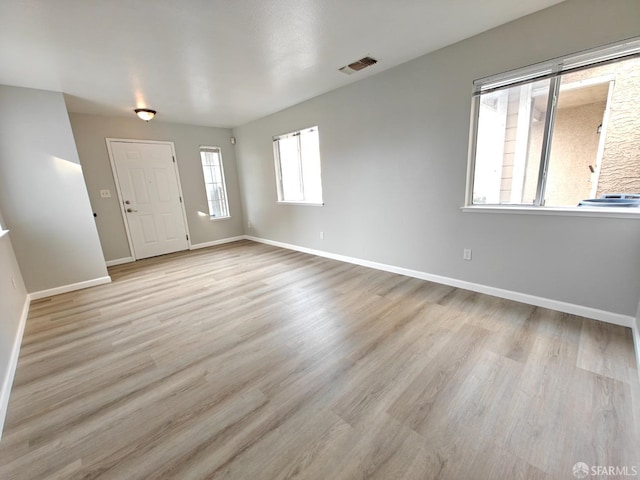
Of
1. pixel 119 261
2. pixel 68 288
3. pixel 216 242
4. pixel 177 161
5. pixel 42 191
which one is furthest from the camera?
pixel 216 242

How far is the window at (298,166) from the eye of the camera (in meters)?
4.56

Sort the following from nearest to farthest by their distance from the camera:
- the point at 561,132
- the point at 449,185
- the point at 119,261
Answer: the point at 561,132 → the point at 449,185 → the point at 119,261

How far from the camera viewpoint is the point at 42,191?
3340mm

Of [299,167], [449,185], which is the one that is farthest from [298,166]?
[449,185]

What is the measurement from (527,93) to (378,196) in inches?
70.8

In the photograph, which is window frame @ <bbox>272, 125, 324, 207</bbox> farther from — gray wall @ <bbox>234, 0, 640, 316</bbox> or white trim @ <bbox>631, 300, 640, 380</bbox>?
white trim @ <bbox>631, 300, 640, 380</bbox>

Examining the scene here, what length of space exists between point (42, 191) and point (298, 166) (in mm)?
3590

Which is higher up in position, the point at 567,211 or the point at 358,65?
the point at 358,65

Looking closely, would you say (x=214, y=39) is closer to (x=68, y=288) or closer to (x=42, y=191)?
(x=42, y=191)

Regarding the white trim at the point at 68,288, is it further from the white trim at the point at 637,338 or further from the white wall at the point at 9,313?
the white trim at the point at 637,338

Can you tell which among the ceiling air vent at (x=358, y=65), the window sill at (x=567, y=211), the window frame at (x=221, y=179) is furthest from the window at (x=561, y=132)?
the window frame at (x=221, y=179)

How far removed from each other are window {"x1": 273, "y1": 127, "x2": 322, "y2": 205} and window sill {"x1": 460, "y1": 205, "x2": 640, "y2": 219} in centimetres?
249

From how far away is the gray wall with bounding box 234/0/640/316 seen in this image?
2.13 metres

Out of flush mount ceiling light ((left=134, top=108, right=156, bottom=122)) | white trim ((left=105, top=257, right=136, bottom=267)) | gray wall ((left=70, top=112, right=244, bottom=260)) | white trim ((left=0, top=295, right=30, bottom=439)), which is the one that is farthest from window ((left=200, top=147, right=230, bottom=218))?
white trim ((left=0, top=295, right=30, bottom=439))
